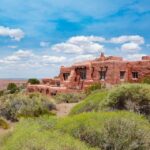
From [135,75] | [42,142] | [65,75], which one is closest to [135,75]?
[135,75]

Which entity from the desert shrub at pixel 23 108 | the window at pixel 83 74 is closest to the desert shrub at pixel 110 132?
the desert shrub at pixel 23 108

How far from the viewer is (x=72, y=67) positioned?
54469 millimetres

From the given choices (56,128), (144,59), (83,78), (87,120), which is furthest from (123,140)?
(83,78)

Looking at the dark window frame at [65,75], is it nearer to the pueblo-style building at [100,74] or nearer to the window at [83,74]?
the pueblo-style building at [100,74]

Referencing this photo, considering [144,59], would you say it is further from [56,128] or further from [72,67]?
[56,128]

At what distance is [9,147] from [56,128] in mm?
2385

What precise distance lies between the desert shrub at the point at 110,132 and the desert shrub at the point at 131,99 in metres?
5.16

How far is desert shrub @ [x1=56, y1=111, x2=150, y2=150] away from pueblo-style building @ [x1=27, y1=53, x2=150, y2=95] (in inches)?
1267

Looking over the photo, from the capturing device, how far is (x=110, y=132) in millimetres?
10914

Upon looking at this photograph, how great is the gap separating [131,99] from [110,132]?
647 cm

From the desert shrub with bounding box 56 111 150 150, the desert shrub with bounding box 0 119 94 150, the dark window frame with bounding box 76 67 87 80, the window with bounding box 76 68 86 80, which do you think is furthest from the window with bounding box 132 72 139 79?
the desert shrub with bounding box 0 119 94 150

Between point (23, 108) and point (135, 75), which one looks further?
point (135, 75)

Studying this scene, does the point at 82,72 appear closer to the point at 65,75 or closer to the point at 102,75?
the point at 65,75

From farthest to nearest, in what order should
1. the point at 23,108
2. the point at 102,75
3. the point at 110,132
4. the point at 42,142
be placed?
1. the point at 102,75
2. the point at 23,108
3. the point at 110,132
4. the point at 42,142
